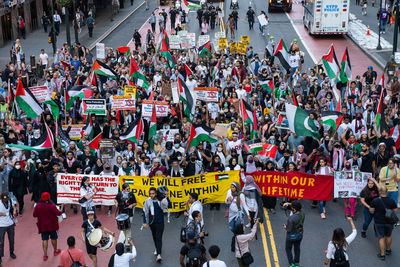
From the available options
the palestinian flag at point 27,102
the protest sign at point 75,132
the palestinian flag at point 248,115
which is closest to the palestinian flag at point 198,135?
the palestinian flag at point 248,115

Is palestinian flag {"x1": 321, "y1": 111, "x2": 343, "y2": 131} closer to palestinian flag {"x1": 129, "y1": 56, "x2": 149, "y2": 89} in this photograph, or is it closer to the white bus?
palestinian flag {"x1": 129, "y1": 56, "x2": 149, "y2": 89}

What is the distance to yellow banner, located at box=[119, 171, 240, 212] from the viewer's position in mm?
15773

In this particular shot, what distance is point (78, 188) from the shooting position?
631 inches

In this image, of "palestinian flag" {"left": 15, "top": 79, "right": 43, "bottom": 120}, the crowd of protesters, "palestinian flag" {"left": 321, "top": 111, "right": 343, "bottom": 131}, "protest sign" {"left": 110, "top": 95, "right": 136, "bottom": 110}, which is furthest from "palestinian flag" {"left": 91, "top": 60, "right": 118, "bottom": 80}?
"palestinian flag" {"left": 321, "top": 111, "right": 343, "bottom": 131}

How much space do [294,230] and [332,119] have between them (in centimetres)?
642

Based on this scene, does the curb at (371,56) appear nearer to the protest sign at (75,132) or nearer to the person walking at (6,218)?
the protest sign at (75,132)

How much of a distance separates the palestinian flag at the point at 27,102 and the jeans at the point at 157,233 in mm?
7696

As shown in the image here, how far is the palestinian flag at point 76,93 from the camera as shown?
2178 cm

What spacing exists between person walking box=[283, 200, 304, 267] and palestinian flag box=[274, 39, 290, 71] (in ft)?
45.3

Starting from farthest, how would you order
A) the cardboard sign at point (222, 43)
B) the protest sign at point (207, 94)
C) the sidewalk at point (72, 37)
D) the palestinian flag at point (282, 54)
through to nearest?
the sidewalk at point (72, 37) → the cardboard sign at point (222, 43) → the palestinian flag at point (282, 54) → the protest sign at point (207, 94)

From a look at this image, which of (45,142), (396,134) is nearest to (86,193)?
(45,142)

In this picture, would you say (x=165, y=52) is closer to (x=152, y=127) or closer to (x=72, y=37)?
(x=152, y=127)

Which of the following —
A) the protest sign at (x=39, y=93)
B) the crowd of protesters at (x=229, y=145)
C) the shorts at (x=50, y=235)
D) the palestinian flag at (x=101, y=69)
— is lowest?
the shorts at (x=50, y=235)

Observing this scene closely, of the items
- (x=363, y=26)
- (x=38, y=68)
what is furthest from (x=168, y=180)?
(x=363, y=26)
